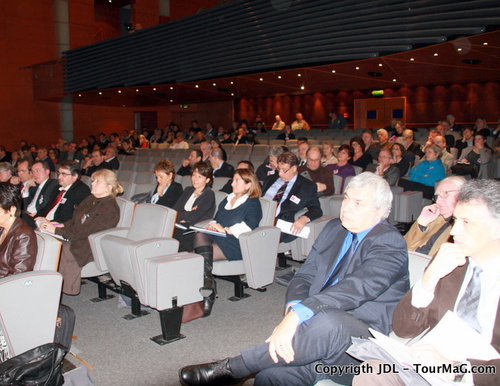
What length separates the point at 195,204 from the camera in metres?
4.34

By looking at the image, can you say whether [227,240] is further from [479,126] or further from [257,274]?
[479,126]

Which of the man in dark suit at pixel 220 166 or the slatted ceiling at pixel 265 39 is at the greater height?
the slatted ceiling at pixel 265 39

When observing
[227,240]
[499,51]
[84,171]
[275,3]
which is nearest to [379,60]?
[499,51]

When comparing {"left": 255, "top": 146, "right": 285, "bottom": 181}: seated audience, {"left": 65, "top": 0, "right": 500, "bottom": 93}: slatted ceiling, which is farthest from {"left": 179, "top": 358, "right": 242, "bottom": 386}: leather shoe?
{"left": 65, "top": 0, "right": 500, "bottom": 93}: slatted ceiling

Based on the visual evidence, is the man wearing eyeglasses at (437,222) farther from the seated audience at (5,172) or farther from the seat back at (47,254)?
the seated audience at (5,172)

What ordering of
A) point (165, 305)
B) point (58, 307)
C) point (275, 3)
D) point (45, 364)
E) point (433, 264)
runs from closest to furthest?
1. point (433, 264)
2. point (45, 364)
3. point (58, 307)
4. point (165, 305)
5. point (275, 3)

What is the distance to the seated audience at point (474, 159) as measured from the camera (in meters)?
6.84

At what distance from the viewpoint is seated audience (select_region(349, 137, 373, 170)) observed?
695cm

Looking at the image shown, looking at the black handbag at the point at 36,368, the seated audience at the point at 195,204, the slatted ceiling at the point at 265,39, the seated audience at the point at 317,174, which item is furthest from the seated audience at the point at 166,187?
the slatted ceiling at the point at 265,39

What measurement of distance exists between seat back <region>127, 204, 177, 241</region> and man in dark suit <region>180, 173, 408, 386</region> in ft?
A: 5.35

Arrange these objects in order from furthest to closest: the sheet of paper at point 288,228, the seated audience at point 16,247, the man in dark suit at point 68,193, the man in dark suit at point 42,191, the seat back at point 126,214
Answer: the man in dark suit at point 42,191 → the man in dark suit at point 68,193 → the seat back at point 126,214 → the sheet of paper at point 288,228 → the seated audience at point 16,247

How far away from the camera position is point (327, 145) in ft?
23.2

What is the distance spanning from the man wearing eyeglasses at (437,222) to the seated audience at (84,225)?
2.52 meters

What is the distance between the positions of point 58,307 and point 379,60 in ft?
27.6
